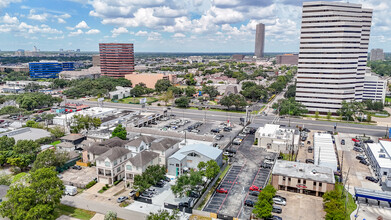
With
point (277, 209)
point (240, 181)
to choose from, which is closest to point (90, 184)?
point (240, 181)

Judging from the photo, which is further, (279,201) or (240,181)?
(240,181)

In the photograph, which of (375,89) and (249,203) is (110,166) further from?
(375,89)

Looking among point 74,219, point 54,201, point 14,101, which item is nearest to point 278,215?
point 74,219

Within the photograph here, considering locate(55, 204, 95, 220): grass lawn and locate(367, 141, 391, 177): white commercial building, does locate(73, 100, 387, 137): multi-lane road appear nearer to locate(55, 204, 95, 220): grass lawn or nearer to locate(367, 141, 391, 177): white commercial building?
locate(367, 141, 391, 177): white commercial building

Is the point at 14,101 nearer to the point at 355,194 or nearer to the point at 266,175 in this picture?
the point at 266,175

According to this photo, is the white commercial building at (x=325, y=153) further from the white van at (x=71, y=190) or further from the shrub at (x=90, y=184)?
the white van at (x=71, y=190)

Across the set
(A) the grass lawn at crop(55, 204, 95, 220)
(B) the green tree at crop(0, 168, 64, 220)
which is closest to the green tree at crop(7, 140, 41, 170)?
(B) the green tree at crop(0, 168, 64, 220)
